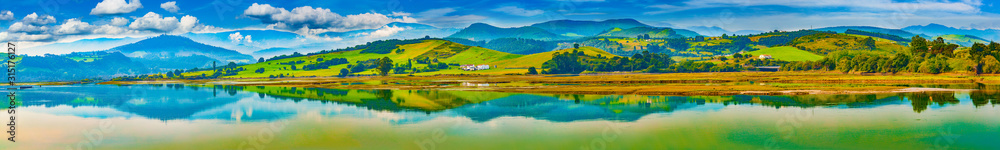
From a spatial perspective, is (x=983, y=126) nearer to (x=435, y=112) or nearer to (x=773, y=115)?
(x=773, y=115)

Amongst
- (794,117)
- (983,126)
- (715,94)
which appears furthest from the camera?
(715,94)

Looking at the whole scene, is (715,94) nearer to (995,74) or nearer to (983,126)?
(983,126)

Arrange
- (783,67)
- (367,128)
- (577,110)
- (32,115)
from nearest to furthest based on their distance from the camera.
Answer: (367,128)
(577,110)
(32,115)
(783,67)

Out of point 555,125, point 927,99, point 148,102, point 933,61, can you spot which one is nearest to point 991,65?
point 933,61

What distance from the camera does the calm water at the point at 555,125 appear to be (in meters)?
26.5

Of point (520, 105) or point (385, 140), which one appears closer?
point (385, 140)

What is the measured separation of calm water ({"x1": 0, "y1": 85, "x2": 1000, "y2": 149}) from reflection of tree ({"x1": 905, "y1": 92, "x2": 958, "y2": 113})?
13 cm

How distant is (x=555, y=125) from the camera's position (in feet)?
109

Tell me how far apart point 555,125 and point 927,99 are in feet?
108

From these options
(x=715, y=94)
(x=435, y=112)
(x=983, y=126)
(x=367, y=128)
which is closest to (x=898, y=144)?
Result: (x=983, y=126)

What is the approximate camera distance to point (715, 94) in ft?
185

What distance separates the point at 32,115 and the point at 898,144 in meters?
51.5

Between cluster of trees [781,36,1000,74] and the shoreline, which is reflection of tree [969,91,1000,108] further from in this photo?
cluster of trees [781,36,1000,74]

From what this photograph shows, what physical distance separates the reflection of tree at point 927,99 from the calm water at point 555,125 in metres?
0.13
